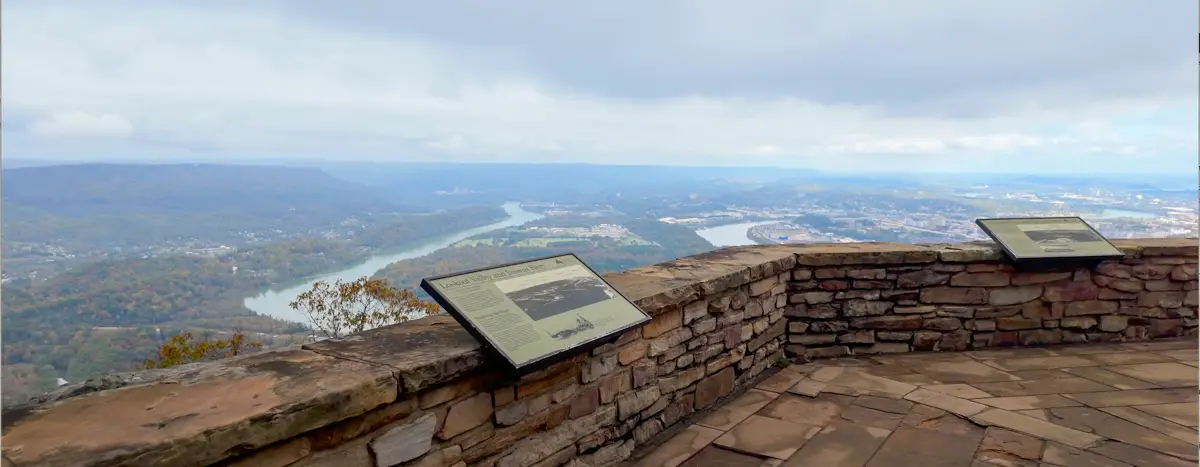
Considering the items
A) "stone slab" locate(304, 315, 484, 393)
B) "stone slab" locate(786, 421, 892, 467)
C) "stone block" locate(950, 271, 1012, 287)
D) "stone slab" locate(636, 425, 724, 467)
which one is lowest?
"stone slab" locate(636, 425, 724, 467)

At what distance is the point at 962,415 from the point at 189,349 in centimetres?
524

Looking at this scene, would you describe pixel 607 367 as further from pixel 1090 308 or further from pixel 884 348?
pixel 1090 308

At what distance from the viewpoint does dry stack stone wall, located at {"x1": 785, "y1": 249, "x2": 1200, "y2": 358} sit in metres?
4.77

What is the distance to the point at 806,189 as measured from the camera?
37.0 m

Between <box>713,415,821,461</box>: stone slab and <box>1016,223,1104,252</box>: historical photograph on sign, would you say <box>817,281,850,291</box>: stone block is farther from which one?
<box>1016,223,1104,252</box>: historical photograph on sign

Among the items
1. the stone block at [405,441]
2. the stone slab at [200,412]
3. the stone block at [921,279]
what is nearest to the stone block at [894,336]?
the stone block at [921,279]

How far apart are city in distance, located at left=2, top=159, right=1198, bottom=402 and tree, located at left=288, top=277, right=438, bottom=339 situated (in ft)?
1.93

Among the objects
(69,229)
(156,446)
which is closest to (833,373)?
(156,446)

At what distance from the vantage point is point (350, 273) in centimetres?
1274

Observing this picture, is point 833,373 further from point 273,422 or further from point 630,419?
point 273,422

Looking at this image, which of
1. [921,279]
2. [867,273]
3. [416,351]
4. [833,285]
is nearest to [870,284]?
[867,273]

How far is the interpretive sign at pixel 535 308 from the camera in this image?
8.08ft

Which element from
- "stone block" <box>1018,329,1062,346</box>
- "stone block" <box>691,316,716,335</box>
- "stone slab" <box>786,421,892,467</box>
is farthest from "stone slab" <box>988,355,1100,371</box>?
"stone block" <box>691,316,716,335</box>

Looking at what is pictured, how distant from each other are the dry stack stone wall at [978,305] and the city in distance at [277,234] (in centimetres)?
75
